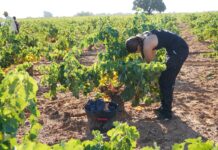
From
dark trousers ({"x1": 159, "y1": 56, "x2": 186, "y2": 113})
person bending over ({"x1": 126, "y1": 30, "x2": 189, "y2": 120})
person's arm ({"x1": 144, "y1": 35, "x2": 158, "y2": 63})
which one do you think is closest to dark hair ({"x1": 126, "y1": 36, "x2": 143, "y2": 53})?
person bending over ({"x1": 126, "y1": 30, "x2": 189, "y2": 120})

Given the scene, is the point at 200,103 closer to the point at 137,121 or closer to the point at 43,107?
the point at 137,121

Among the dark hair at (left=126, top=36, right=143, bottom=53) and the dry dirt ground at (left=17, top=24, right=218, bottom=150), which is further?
the dark hair at (left=126, top=36, right=143, bottom=53)

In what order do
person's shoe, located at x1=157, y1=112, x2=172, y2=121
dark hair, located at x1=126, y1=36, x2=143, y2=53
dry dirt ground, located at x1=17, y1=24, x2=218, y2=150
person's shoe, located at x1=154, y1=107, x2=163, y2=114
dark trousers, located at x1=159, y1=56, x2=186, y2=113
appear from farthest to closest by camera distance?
person's shoe, located at x1=154, y1=107, x2=163, y2=114
person's shoe, located at x1=157, y1=112, x2=172, y2=121
dark trousers, located at x1=159, y1=56, x2=186, y2=113
dark hair, located at x1=126, y1=36, x2=143, y2=53
dry dirt ground, located at x1=17, y1=24, x2=218, y2=150

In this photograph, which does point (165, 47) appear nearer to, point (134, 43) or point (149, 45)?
point (149, 45)

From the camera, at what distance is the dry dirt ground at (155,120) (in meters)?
6.46

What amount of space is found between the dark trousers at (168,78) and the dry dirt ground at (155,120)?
41cm

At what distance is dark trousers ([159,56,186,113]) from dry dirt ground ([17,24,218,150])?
16.0 inches

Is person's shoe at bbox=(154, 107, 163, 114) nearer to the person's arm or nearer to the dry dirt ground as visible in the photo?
the dry dirt ground

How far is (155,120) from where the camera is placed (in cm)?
718

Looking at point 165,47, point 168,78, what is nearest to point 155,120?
point 168,78

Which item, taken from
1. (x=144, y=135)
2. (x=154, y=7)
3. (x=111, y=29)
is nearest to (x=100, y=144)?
(x=144, y=135)

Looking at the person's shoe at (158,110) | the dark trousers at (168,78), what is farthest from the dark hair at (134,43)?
the person's shoe at (158,110)

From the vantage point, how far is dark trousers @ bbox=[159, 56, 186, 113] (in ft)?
22.5

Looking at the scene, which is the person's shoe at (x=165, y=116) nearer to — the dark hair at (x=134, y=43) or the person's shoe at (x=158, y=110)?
the person's shoe at (x=158, y=110)
